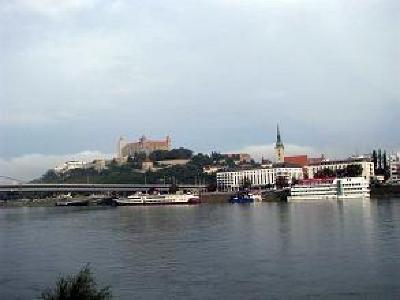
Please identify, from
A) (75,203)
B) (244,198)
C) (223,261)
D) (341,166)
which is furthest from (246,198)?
(223,261)

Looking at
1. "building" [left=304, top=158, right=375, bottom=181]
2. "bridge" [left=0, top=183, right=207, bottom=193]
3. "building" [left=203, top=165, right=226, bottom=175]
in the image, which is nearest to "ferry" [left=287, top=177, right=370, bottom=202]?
"building" [left=304, top=158, right=375, bottom=181]

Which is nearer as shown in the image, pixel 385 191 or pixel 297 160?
pixel 385 191

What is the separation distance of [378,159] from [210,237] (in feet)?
210

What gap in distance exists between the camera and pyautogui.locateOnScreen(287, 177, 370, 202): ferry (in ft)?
204

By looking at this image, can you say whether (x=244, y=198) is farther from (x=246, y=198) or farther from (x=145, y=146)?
(x=145, y=146)

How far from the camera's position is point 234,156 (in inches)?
5064

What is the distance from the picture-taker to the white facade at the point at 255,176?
91750 mm

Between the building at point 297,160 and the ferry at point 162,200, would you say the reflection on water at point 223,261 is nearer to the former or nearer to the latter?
A: the ferry at point 162,200

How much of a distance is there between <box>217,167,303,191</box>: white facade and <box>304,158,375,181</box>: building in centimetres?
182

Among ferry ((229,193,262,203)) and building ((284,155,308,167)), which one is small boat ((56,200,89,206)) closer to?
ferry ((229,193,262,203))

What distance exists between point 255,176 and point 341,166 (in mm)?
14323

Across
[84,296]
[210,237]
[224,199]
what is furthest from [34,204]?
[84,296]

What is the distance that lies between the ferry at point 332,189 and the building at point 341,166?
13.1 meters

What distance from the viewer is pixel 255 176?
95.1 meters
